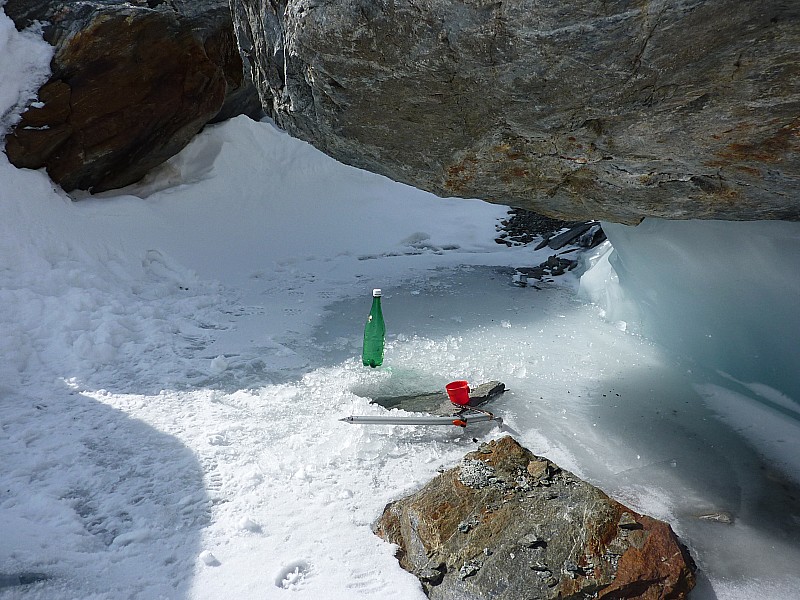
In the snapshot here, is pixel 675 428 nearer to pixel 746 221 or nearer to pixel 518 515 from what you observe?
pixel 746 221

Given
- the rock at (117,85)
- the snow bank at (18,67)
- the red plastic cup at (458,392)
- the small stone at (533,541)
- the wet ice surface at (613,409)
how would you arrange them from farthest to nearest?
the rock at (117,85)
the snow bank at (18,67)
the red plastic cup at (458,392)
the wet ice surface at (613,409)
the small stone at (533,541)

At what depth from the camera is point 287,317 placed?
18.1 feet

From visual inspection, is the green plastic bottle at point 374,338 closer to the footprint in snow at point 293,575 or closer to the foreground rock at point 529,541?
the foreground rock at point 529,541

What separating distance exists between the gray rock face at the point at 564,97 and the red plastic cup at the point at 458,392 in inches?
48.7

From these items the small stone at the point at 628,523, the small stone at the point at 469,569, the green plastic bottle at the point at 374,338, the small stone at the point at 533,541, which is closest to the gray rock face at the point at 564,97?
the green plastic bottle at the point at 374,338

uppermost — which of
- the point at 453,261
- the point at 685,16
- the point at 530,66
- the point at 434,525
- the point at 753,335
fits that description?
the point at 685,16

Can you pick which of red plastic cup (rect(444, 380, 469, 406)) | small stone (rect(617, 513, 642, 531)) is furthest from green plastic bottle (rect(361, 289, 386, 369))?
small stone (rect(617, 513, 642, 531))

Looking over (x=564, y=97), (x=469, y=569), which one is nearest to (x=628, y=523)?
(x=469, y=569)

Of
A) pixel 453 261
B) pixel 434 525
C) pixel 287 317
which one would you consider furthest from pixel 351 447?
pixel 453 261

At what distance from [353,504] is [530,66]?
7.12 feet

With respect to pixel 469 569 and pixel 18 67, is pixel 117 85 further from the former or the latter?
pixel 469 569

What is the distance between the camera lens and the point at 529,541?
2.47 meters

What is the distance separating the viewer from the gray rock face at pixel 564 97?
247 centimetres

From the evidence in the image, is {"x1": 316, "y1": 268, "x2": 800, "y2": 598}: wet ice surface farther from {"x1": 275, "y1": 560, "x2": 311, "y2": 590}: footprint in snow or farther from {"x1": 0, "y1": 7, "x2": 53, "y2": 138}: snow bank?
{"x1": 0, "y1": 7, "x2": 53, "y2": 138}: snow bank
